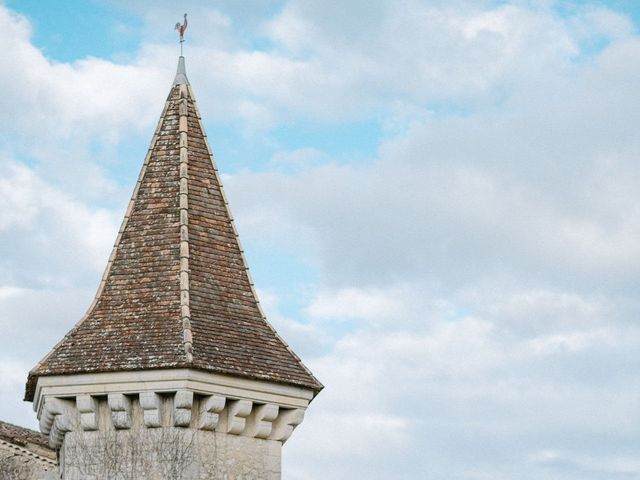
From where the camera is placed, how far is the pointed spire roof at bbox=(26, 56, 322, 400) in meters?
24.0

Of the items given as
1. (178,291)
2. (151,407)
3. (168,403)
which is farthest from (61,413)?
(178,291)

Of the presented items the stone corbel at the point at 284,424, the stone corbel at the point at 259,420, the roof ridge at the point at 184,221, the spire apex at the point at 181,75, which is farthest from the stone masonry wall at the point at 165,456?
the spire apex at the point at 181,75

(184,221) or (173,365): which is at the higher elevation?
(184,221)

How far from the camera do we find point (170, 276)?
25031mm

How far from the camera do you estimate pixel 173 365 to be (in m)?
23.3

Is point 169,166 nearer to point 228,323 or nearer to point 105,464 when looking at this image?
point 228,323

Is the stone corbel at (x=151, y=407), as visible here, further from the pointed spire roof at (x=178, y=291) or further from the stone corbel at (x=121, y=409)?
the pointed spire roof at (x=178, y=291)

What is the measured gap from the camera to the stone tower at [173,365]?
23484 millimetres

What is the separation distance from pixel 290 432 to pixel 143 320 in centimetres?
297

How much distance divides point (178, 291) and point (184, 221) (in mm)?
1416

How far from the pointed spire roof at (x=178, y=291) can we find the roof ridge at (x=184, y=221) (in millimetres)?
18

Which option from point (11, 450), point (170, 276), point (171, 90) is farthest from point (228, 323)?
point (11, 450)

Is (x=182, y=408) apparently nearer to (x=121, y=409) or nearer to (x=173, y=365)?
→ (x=173, y=365)

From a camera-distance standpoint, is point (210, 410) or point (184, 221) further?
point (184, 221)
